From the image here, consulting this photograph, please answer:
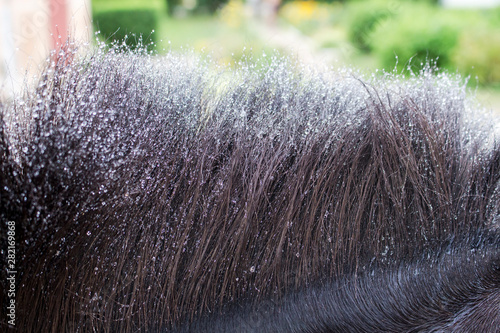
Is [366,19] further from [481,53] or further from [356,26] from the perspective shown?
[481,53]

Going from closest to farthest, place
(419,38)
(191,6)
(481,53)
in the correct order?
(481,53) < (419,38) < (191,6)

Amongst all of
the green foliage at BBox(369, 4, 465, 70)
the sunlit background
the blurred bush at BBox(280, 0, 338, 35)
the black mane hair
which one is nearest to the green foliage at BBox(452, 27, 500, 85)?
the sunlit background

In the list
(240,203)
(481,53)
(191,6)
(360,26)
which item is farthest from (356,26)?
(240,203)

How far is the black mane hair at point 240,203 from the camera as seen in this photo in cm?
60

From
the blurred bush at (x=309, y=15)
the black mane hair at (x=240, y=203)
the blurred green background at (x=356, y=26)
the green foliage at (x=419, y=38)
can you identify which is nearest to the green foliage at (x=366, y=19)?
the blurred green background at (x=356, y=26)

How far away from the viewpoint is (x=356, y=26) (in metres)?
8.76

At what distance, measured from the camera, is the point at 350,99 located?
790 millimetres

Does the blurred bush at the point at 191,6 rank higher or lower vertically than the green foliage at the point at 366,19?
higher

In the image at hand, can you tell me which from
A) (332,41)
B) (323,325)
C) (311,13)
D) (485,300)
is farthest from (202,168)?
(311,13)

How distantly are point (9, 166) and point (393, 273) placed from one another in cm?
69

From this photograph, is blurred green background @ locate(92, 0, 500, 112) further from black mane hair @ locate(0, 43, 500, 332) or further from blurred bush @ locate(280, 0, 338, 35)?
black mane hair @ locate(0, 43, 500, 332)

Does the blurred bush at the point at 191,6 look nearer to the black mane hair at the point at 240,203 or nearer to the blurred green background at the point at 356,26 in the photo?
the blurred green background at the point at 356,26

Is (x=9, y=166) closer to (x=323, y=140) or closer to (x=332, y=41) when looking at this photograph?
(x=323, y=140)

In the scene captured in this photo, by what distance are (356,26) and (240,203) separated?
9050 millimetres
